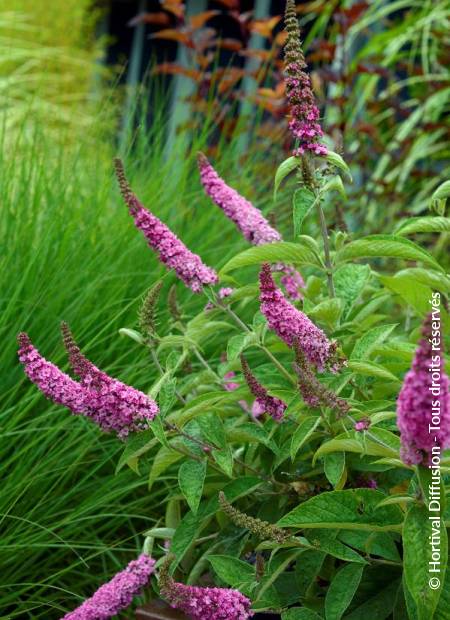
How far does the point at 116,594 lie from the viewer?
152cm

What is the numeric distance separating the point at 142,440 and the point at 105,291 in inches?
37.1

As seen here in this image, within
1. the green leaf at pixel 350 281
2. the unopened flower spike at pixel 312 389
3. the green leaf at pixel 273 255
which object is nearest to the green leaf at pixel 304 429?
the unopened flower spike at pixel 312 389

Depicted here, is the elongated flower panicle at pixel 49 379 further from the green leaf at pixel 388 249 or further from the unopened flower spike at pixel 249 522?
the green leaf at pixel 388 249

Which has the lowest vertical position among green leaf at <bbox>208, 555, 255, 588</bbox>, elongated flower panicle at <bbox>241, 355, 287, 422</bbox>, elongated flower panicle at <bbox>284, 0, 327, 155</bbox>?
green leaf at <bbox>208, 555, 255, 588</bbox>

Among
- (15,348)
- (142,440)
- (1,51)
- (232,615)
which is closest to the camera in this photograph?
(232,615)

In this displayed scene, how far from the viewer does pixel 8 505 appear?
1.83 metres

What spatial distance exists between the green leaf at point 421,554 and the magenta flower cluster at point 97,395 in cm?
41

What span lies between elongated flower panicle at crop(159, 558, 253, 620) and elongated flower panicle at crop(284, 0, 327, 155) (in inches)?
27.7

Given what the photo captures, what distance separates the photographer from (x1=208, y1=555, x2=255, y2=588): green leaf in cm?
142

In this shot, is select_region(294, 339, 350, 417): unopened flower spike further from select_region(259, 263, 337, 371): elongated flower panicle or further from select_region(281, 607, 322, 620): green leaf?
select_region(281, 607, 322, 620): green leaf

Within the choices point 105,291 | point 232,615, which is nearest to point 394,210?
point 105,291

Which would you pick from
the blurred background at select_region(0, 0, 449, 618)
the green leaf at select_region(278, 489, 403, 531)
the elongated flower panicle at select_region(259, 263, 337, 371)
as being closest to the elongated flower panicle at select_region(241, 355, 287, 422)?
the elongated flower panicle at select_region(259, 263, 337, 371)

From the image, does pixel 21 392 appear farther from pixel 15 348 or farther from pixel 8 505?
pixel 8 505

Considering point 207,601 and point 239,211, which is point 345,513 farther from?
point 239,211
